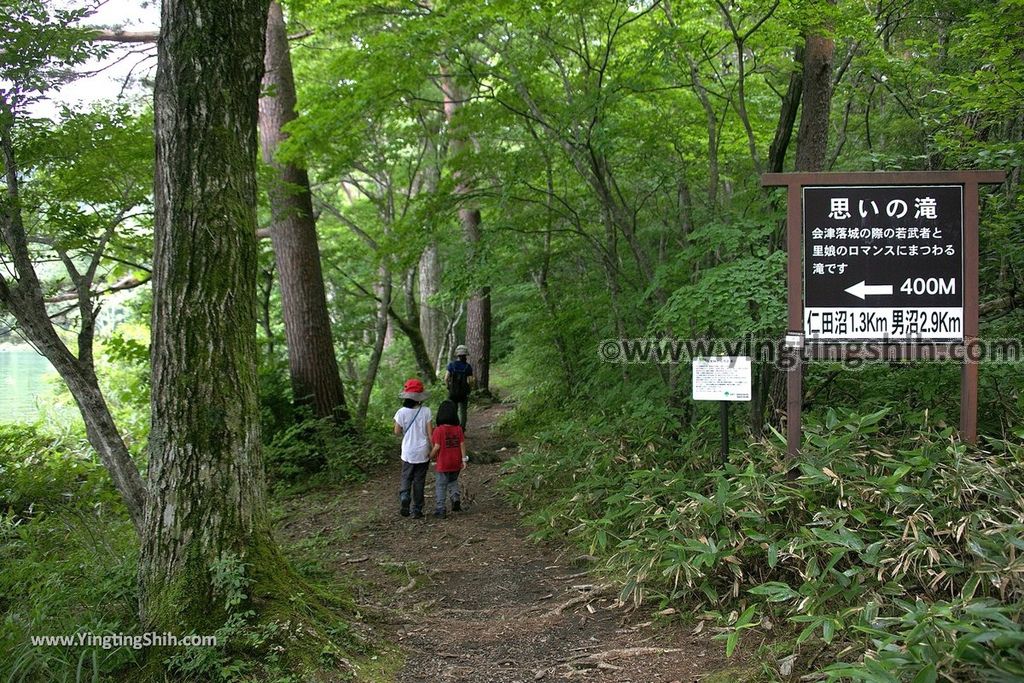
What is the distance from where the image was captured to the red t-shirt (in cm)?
712

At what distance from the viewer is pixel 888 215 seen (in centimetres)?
473

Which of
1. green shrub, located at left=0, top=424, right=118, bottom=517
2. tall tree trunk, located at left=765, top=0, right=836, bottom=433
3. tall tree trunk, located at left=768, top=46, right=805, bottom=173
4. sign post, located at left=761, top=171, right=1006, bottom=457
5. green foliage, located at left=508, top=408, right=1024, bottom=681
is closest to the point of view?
green foliage, located at left=508, top=408, right=1024, bottom=681

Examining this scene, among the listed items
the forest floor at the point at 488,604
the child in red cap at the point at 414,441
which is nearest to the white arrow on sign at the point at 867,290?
the forest floor at the point at 488,604

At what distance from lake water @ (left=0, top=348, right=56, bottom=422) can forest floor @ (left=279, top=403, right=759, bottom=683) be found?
4198 mm

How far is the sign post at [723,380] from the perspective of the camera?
5281 mm

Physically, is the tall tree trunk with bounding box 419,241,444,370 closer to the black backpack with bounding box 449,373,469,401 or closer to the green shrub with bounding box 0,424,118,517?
the black backpack with bounding box 449,373,469,401

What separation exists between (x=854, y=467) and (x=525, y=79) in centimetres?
516

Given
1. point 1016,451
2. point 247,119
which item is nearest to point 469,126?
point 247,119

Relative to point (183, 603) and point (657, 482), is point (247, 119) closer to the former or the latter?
point (183, 603)

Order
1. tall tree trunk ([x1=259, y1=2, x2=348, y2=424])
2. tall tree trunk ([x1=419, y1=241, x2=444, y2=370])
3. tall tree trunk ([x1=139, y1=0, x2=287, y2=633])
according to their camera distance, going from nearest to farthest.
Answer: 1. tall tree trunk ([x1=139, y1=0, x2=287, y2=633])
2. tall tree trunk ([x1=259, y1=2, x2=348, y2=424])
3. tall tree trunk ([x1=419, y1=241, x2=444, y2=370])

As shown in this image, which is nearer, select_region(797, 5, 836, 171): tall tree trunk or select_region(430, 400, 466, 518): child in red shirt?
select_region(797, 5, 836, 171): tall tree trunk

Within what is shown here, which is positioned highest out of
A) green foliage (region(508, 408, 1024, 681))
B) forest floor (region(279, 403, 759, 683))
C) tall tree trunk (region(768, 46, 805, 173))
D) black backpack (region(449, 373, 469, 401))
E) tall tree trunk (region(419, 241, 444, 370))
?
tall tree trunk (region(768, 46, 805, 173))

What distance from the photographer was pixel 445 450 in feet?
23.4

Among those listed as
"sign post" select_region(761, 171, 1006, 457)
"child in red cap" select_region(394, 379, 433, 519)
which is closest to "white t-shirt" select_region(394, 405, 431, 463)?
"child in red cap" select_region(394, 379, 433, 519)
